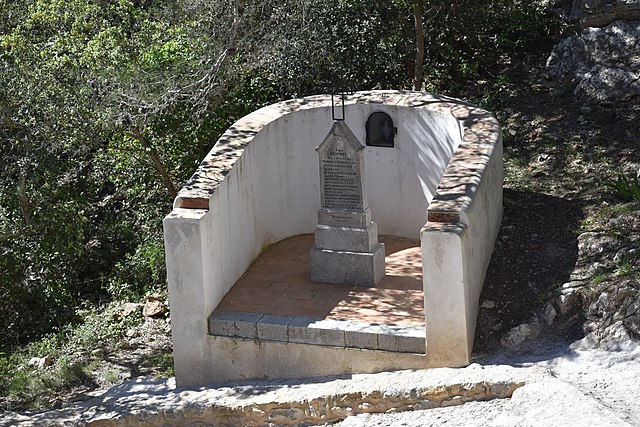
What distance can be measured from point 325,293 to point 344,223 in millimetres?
740

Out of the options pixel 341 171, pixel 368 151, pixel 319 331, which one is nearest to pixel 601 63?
pixel 368 151

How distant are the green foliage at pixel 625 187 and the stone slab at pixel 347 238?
287cm

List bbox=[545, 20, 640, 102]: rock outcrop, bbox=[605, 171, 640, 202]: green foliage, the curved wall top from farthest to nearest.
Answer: bbox=[545, 20, 640, 102]: rock outcrop → the curved wall top → bbox=[605, 171, 640, 202]: green foliage

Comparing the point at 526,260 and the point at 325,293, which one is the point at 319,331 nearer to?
the point at 325,293

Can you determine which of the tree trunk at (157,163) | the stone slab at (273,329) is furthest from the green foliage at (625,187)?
the tree trunk at (157,163)

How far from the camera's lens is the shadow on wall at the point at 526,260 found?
31.6 ft

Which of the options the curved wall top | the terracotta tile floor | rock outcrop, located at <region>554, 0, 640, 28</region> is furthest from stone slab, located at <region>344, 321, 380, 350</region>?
rock outcrop, located at <region>554, 0, 640, 28</region>

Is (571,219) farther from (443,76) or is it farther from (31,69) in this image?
(31,69)

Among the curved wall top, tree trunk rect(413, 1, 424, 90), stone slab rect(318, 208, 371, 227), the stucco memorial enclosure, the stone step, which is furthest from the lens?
tree trunk rect(413, 1, 424, 90)

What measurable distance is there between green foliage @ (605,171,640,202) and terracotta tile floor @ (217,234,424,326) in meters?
2.30

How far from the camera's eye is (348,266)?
10.5 metres

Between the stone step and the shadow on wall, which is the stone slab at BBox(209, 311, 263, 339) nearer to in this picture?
the stone step

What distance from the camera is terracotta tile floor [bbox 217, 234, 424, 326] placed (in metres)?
9.87

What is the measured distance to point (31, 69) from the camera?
12.8 metres
